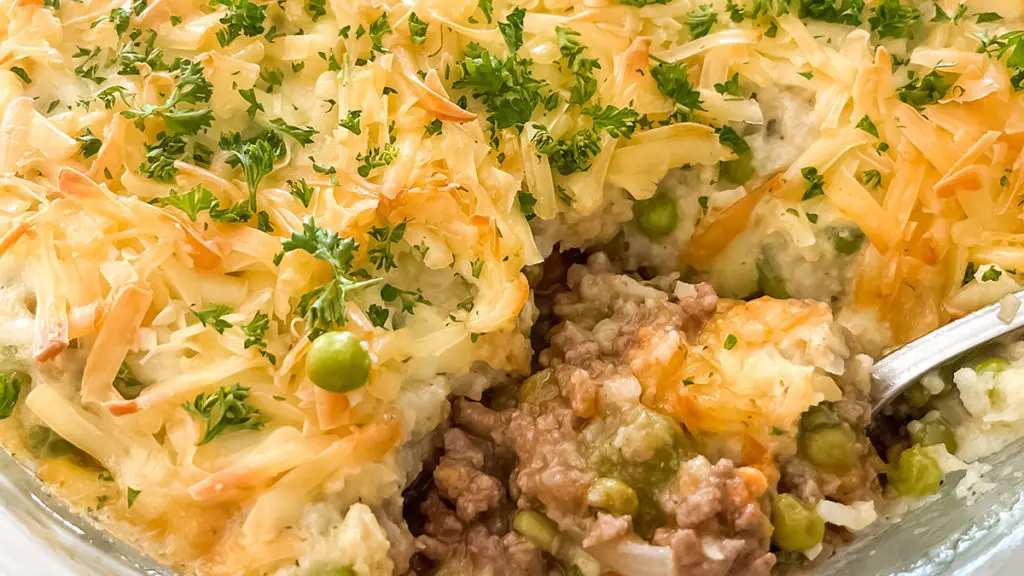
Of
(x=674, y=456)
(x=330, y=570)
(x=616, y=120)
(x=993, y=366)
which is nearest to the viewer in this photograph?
(x=330, y=570)

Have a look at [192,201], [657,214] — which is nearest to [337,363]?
[192,201]

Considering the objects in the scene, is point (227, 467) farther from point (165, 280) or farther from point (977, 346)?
point (977, 346)

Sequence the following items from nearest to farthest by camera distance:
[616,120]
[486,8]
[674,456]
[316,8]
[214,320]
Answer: [214,320], [674,456], [616,120], [486,8], [316,8]

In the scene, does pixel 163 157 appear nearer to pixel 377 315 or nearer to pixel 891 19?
pixel 377 315

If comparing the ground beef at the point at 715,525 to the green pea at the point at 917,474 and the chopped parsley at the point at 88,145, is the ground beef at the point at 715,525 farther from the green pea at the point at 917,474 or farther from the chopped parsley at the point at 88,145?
the chopped parsley at the point at 88,145

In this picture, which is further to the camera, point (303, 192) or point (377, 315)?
point (303, 192)

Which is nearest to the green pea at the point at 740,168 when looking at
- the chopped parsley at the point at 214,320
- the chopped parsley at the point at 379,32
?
the chopped parsley at the point at 379,32
